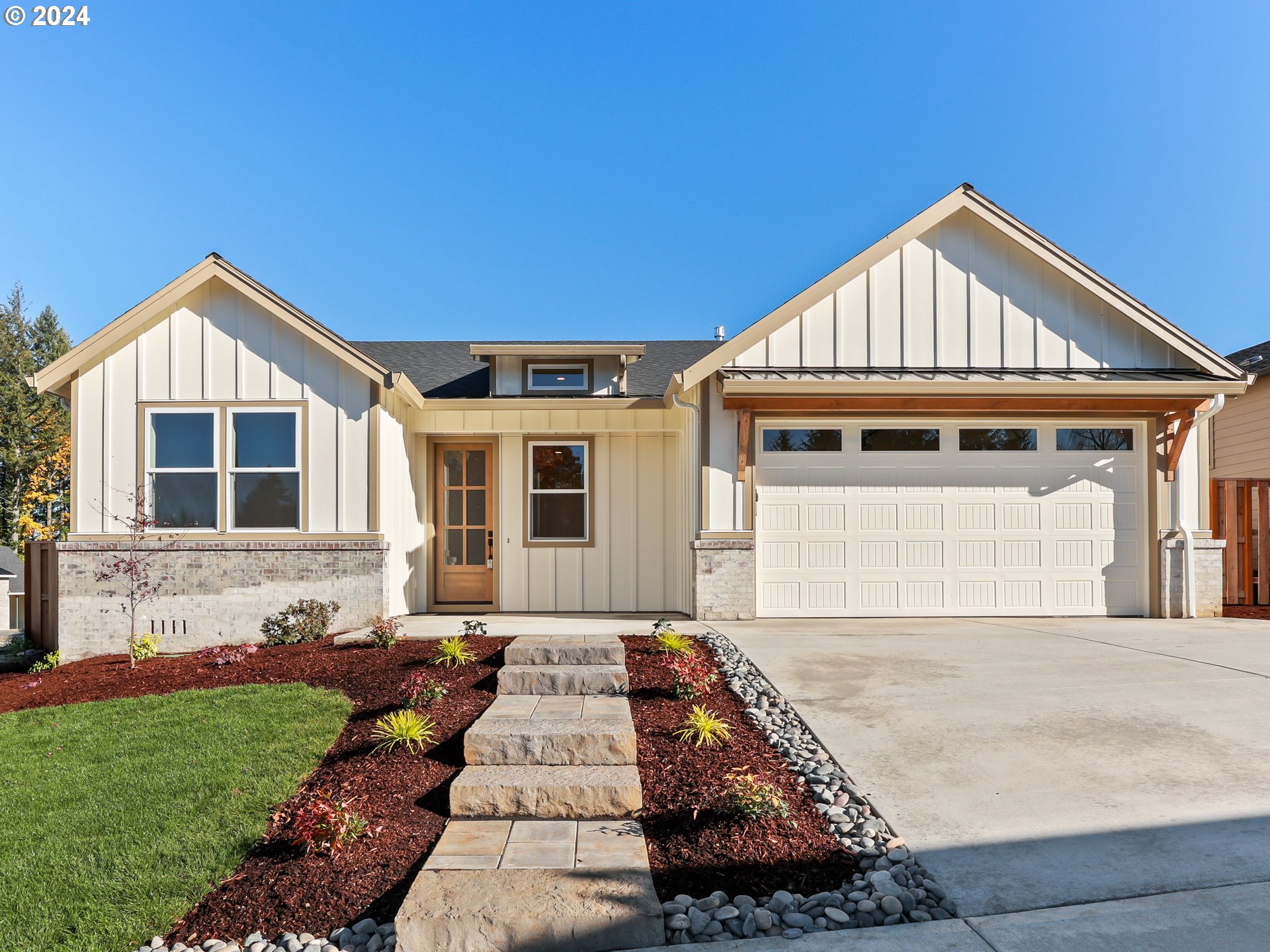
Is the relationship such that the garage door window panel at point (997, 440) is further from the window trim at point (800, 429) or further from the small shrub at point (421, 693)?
the small shrub at point (421, 693)

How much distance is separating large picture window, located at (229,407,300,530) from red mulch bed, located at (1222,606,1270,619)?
1227 centimetres

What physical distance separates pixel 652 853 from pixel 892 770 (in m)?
1.68

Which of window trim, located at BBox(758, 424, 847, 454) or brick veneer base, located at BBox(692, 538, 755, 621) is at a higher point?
window trim, located at BBox(758, 424, 847, 454)

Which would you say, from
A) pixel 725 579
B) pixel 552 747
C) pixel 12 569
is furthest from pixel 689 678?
pixel 12 569

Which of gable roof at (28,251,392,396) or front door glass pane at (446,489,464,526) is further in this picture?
front door glass pane at (446,489,464,526)

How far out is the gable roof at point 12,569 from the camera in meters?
23.0

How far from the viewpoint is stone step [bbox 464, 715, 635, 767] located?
14.1 ft

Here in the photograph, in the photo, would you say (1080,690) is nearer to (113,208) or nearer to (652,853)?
(652,853)

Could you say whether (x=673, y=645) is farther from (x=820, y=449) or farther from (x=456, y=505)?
(x=456, y=505)

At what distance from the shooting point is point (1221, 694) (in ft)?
A: 18.6

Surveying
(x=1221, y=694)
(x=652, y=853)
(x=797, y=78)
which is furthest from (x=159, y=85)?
(x=1221, y=694)

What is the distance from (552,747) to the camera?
432cm

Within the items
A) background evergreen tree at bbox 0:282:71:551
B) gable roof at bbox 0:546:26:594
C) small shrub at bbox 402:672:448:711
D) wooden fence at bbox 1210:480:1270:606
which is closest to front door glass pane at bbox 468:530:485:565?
small shrub at bbox 402:672:448:711

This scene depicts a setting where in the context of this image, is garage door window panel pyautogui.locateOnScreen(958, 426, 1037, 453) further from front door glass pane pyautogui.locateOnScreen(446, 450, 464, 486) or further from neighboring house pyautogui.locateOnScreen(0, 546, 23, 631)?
neighboring house pyautogui.locateOnScreen(0, 546, 23, 631)
